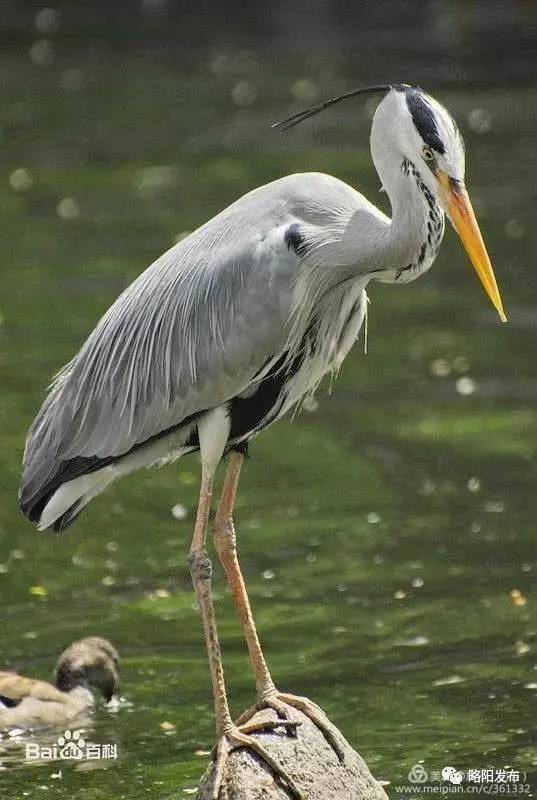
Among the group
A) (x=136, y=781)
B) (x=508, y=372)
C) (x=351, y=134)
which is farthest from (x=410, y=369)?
(x=351, y=134)

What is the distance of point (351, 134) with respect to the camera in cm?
2214

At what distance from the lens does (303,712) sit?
6.67 m

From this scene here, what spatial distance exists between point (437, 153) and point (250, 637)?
1.91m

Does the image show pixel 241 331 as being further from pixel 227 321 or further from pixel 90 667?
pixel 90 667

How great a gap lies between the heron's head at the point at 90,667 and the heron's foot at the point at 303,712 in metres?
1.49

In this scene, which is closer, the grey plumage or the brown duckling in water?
the grey plumage

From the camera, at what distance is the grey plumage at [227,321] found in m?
6.58

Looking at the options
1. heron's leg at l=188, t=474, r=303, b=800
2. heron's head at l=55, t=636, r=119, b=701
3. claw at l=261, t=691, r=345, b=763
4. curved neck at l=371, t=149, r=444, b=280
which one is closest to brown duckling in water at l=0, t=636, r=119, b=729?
heron's head at l=55, t=636, r=119, b=701

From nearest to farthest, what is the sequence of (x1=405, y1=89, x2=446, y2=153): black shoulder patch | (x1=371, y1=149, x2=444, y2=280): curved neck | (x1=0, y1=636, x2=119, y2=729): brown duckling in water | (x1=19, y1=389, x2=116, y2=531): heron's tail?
(x1=405, y1=89, x2=446, y2=153): black shoulder patch, (x1=371, y1=149, x2=444, y2=280): curved neck, (x1=19, y1=389, x2=116, y2=531): heron's tail, (x1=0, y1=636, x2=119, y2=729): brown duckling in water

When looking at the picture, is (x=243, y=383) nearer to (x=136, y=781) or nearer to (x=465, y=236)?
(x=465, y=236)

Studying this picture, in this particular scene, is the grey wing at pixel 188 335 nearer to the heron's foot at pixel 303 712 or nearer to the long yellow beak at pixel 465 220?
the long yellow beak at pixel 465 220

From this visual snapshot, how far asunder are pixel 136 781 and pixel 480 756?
1389 mm

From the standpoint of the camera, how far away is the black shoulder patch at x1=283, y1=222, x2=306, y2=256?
6668 mm

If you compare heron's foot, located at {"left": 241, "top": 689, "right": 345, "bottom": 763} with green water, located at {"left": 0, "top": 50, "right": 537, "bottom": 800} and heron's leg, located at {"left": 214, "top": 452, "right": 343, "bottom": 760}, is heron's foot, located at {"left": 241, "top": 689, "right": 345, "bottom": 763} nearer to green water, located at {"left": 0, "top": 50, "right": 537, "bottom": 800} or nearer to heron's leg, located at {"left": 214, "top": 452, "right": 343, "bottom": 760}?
heron's leg, located at {"left": 214, "top": 452, "right": 343, "bottom": 760}
